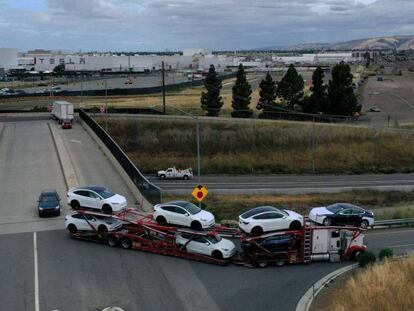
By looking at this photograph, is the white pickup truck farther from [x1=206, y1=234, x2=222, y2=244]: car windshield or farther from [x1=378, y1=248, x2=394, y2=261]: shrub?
[x1=378, y1=248, x2=394, y2=261]: shrub

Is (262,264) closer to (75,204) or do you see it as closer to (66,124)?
(75,204)

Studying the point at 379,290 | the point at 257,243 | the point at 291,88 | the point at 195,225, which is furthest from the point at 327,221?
the point at 291,88

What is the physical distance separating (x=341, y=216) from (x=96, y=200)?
11833 mm

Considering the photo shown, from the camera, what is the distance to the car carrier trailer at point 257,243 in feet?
79.7

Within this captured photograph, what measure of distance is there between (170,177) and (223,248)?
32.7 meters

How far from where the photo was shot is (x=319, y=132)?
6712 centimetres

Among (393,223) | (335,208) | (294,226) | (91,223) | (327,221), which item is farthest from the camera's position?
(393,223)

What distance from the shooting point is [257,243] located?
957 inches

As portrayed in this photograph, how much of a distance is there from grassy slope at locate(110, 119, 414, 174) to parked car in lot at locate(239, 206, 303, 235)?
3534 centimetres

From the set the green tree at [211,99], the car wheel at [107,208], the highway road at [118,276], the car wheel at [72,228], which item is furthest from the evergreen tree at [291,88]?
the car wheel at [72,228]

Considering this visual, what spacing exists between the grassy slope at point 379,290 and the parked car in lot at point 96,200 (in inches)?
439

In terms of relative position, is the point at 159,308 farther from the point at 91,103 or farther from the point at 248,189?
the point at 91,103

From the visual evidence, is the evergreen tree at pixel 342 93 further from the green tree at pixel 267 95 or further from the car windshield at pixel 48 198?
the car windshield at pixel 48 198

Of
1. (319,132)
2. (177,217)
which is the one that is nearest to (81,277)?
(177,217)
